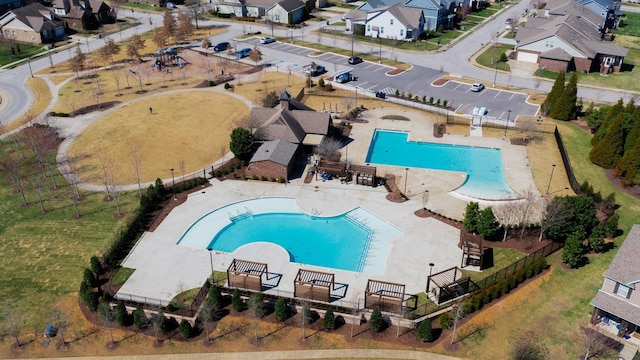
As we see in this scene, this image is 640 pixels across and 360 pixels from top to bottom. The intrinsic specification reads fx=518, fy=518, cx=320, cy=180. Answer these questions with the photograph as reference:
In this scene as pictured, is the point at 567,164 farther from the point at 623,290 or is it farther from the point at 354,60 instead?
the point at 354,60

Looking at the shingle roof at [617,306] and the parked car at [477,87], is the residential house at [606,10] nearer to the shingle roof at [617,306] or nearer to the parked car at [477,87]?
the parked car at [477,87]

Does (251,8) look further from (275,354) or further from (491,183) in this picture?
(275,354)

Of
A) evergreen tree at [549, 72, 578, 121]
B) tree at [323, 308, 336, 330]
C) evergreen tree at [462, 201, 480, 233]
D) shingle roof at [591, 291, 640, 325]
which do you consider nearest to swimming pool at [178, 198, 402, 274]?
evergreen tree at [462, 201, 480, 233]

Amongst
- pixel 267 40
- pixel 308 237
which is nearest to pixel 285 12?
pixel 267 40

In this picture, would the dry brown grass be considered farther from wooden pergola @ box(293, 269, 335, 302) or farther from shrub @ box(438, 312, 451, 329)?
shrub @ box(438, 312, 451, 329)

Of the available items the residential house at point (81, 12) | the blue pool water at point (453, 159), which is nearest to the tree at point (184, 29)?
the residential house at point (81, 12)

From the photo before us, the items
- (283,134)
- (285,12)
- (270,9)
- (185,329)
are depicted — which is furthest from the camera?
(270,9)
